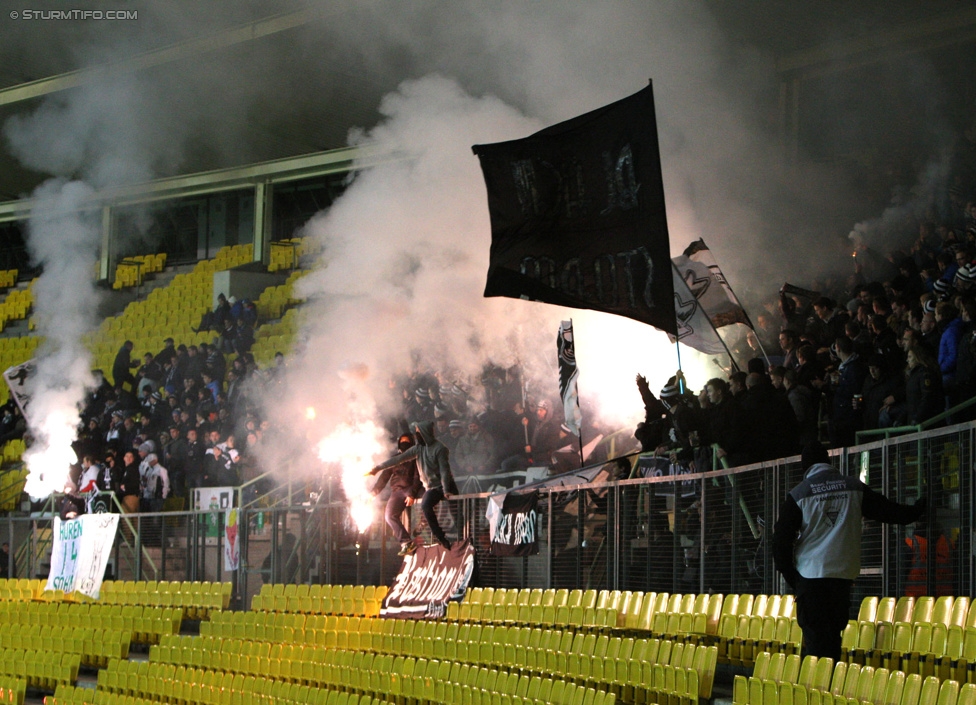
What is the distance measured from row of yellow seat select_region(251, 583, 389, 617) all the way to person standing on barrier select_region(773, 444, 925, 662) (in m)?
6.62

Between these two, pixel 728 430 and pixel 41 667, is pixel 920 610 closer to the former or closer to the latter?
pixel 728 430

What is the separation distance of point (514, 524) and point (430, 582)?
107 centimetres

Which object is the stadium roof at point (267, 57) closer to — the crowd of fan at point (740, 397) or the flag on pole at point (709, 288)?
the crowd of fan at point (740, 397)

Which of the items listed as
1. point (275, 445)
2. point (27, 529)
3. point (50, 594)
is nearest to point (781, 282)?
point (275, 445)

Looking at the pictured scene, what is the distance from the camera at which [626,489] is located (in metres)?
10.5

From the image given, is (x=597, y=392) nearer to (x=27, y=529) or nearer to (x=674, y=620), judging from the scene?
(x=674, y=620)

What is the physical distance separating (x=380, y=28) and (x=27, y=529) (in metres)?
9.01

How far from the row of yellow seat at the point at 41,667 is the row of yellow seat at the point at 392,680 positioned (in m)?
0.74

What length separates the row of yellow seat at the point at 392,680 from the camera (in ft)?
26.4

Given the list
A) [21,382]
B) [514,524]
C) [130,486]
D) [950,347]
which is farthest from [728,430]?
[21,382]

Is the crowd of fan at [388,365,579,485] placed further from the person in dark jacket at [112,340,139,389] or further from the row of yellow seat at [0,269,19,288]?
the row of yellow seat at [0,269,19,288]

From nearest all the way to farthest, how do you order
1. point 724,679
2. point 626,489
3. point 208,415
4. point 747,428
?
point 724,679
point 747,428
point 626,489
point 208,415

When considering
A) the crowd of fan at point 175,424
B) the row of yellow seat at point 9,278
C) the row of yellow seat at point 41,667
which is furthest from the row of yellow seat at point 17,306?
the row of yellow seat at point 41,667

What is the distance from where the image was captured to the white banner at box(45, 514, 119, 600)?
51.5ft
